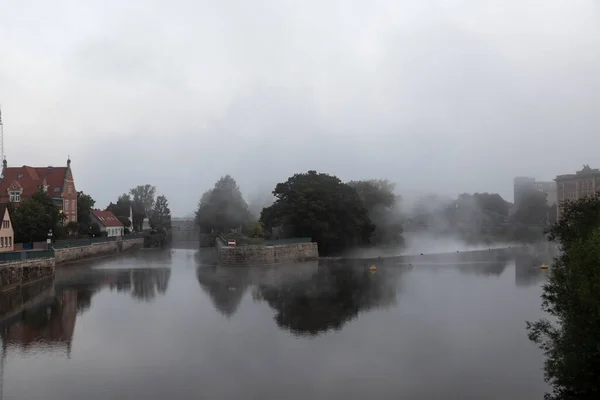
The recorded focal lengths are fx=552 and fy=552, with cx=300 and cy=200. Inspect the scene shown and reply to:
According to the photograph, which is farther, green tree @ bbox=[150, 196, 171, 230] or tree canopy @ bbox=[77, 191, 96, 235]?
green tree @ bbox=[150, 196, 171, 230]

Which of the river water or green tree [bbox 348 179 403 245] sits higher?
green tree [bbox 348 179 403 245]

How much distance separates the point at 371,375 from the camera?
57.1 ft

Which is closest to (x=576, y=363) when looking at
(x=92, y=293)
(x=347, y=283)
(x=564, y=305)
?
(x=564, y=305)

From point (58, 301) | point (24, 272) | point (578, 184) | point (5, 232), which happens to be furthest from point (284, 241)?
point (578, 184)

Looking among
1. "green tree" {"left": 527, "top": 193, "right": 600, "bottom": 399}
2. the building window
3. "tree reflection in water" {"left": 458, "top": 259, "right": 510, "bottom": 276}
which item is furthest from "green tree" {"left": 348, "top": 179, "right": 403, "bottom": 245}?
"green tree" {"left": 527, "top": 193, "right": 600, "bottom": 399}

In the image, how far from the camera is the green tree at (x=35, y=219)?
50.2 metres

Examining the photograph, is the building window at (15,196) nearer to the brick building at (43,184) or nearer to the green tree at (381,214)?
the brick building at (43,184)

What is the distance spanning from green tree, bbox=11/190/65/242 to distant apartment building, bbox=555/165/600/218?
8910 cm

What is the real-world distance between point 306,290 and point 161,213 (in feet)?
301

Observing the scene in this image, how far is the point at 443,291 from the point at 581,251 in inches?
838

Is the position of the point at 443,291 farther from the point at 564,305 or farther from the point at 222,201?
the point at 222,201

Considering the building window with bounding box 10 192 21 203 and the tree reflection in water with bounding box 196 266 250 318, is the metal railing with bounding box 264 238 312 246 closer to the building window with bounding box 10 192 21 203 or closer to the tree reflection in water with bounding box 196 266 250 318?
the tree reflection in water with bounding box 196 266 250 318

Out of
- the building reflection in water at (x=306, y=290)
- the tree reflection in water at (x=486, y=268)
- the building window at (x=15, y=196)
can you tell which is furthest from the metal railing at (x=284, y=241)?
the building window at (x=15, y=196)

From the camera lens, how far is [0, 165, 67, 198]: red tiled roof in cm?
6557
